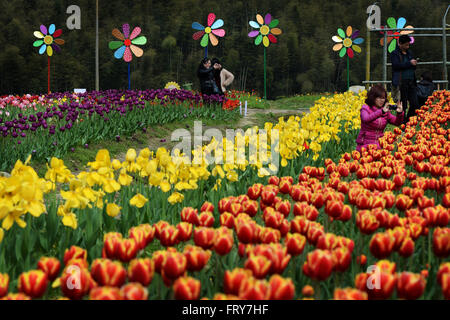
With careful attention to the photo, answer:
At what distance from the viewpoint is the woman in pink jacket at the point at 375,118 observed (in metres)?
5.29

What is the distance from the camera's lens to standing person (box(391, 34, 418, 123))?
805 cm

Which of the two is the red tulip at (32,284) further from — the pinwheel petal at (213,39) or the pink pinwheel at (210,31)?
the pink pinwheel at (210,31)

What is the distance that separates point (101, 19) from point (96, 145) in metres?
51.1

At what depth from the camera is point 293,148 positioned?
405 cm

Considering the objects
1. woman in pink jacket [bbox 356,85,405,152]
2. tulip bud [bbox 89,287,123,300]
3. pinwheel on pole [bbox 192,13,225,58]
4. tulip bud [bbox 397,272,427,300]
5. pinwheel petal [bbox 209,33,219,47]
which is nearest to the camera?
tulip bud [bbox 89,287,123,300]

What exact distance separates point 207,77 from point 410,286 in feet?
35.1

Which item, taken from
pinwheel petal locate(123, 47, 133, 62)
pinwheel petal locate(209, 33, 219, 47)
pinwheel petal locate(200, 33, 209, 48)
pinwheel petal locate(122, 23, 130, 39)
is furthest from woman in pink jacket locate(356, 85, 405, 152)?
pinwheel petal locate(122, 23, 130, 39)

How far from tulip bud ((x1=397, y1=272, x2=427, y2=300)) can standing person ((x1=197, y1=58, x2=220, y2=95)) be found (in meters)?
10.5

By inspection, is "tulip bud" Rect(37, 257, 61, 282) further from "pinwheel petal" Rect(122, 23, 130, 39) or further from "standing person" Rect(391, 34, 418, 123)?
"pinwheel petal" Rect(122, 23, 130, 39)

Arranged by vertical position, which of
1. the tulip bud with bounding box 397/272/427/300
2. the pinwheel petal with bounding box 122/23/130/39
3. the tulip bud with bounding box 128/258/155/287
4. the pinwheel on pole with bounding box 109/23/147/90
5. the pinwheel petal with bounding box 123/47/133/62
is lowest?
the tulip bud with bounding box 397/272/427/300

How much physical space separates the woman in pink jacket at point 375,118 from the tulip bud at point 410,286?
4.21 metres

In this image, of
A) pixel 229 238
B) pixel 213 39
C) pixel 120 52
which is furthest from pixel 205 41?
pixel 229 238

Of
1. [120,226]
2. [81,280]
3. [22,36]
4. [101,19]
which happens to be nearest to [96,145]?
[120,226]

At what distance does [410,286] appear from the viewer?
1.27 meters
